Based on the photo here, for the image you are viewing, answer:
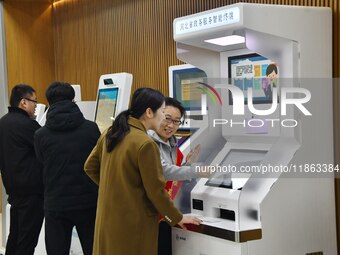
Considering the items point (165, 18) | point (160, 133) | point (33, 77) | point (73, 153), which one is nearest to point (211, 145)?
point (160, 133)

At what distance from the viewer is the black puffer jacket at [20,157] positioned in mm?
3715

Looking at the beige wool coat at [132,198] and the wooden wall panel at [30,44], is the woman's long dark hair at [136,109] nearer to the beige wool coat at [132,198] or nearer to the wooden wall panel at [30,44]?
the beige wool coat at [132,198]

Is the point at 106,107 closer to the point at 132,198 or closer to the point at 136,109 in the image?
the point at 136,109

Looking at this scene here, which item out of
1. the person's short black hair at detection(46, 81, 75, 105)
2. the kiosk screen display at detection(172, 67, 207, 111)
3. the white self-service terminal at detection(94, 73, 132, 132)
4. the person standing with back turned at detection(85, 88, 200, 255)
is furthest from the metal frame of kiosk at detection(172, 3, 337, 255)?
the white self-service terminal at detection(94, 73, 132, 132)

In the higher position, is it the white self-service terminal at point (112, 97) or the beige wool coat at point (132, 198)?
the white self-service terminal at point (112, 97)

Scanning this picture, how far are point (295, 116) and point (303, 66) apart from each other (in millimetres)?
278

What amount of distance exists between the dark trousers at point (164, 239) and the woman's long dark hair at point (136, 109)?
0.68 m

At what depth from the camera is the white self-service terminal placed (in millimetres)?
4191

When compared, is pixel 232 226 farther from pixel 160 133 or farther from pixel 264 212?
pixel 160 133

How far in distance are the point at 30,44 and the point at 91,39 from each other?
1203 mm

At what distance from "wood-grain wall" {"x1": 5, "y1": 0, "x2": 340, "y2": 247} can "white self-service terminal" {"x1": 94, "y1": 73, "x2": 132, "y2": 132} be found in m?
0.63

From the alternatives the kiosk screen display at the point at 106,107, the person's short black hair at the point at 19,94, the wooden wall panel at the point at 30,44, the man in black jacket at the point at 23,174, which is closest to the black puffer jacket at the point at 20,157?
the man in black jacket at the point at 23,174

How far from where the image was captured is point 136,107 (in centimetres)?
254

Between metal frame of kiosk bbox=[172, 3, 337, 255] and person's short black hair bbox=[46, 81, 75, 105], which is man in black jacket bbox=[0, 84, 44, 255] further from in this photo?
metal frame of kiosk bbox=[172, 3, 337, 255]
